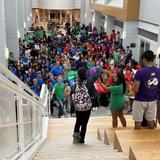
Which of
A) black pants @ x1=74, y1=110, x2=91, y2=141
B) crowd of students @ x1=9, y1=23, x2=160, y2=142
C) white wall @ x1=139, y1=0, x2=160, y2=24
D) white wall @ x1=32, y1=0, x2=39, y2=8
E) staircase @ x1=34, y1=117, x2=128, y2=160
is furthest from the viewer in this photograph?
white wall @ x1=32, y1=0, x2=39, y2=8

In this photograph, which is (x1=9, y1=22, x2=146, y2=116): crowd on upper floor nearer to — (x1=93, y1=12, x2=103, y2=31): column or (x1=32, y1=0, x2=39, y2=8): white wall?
(x1=93, y1=12, x2=103, y2=31): column

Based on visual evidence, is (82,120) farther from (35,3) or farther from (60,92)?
(35,3)

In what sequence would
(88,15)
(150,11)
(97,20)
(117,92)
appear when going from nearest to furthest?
(117,92), (150,11), (97,20), (88,15)

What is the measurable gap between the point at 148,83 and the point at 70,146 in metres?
1.96

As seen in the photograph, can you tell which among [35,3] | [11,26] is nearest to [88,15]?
[35,3]

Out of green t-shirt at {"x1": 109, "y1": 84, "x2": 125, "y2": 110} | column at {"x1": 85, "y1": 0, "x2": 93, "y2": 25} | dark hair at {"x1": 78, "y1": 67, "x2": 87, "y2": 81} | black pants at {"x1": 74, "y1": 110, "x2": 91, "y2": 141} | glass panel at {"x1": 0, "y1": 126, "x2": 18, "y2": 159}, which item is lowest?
black pants at {"x1": 74, "y1": 110, "x2": 91, "y2": 141}

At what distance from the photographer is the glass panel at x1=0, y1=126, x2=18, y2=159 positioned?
290 centimetres

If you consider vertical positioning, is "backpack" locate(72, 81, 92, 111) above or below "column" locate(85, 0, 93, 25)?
below

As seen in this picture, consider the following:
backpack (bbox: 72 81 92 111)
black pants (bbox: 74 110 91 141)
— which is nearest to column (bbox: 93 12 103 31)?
black pants (bbox: 74 110 91 141)

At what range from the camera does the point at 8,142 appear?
310 cm

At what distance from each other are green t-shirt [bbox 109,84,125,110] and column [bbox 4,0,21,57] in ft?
38.3

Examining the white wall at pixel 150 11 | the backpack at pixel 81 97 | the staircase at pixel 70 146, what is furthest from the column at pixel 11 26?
the backpack at pixel 81 97

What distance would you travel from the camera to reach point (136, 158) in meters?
3.27

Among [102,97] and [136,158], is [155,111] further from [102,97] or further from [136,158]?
[102,97]
